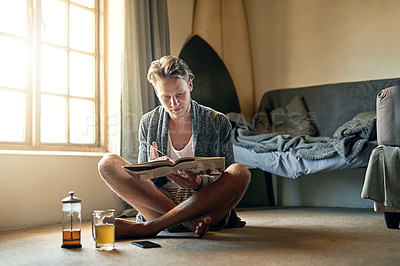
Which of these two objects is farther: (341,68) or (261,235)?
(341,68)

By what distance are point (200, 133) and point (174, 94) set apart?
0.25 metres

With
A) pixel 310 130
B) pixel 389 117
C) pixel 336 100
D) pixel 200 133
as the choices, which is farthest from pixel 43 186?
pixel 336 100

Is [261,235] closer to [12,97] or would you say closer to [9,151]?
[9,151]

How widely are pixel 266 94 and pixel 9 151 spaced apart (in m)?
2.42

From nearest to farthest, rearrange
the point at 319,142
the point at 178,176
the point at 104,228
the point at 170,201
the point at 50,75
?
the point at 104,228
the point at 178,176
the point at 170,201
the point at 50,75
the point at 319,142

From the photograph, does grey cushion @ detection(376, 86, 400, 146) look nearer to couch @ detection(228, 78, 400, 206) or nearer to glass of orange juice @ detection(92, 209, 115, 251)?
couch @ detection(228, 78, 400, 206)

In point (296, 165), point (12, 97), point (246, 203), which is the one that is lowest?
point (246, 203)

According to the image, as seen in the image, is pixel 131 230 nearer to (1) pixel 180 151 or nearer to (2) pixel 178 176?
(2) pixel 178 176

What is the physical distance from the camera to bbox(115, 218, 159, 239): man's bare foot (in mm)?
1991

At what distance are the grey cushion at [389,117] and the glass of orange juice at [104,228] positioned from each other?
1.44 metres

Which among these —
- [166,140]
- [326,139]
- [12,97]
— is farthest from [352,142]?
[12,97]

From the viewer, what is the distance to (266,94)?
437cm

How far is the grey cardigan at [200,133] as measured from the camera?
2266mm

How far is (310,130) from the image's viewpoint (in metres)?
3.86
